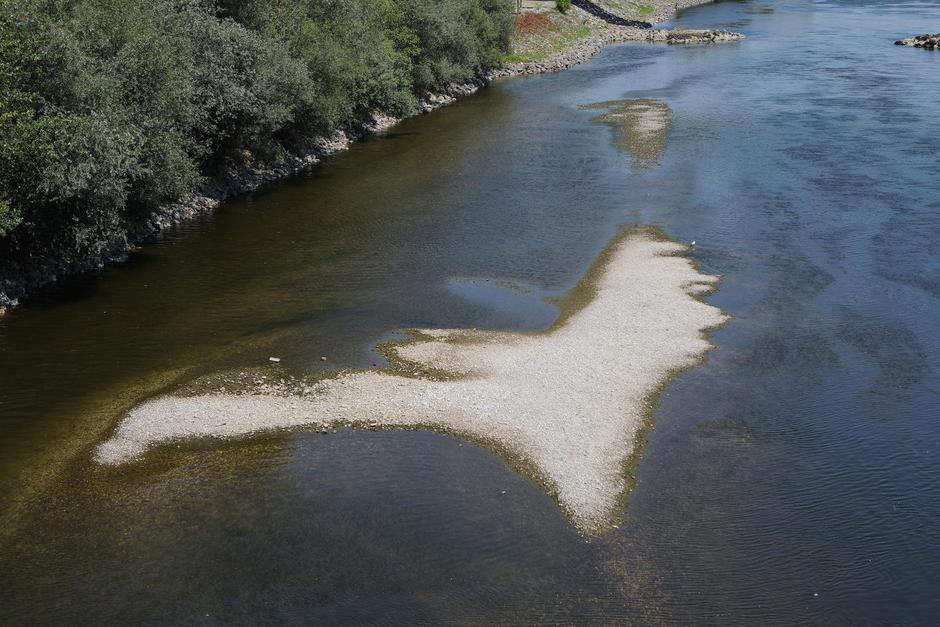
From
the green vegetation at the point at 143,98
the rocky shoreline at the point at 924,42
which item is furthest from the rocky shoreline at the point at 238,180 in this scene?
the rocky shoreline at the point at 924,42

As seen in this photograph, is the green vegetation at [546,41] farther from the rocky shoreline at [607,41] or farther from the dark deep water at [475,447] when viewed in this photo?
the dark deep water at [475,447]

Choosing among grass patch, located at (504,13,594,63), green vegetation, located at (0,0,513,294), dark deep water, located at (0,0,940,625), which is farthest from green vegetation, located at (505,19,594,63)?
dark deep water, located at (0,0,940,625)

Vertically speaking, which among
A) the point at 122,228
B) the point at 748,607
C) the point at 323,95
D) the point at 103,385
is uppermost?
the point at 323,95

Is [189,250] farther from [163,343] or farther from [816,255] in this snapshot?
[816,255]

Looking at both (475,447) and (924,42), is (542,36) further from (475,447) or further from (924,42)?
(475,447)

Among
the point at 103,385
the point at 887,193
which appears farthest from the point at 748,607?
the point at 887,193

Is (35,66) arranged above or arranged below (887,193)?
above

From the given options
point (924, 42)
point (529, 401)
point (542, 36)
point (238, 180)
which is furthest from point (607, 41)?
point (529, 401)

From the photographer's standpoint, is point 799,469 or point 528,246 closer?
point 799,469

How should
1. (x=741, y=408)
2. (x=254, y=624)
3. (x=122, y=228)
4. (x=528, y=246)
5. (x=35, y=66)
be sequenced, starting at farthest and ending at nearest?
(x=528, y=246)
(x=122, y=228)
(x=35, y=66)
(x=741, y=408)
(x=254, y=624)
